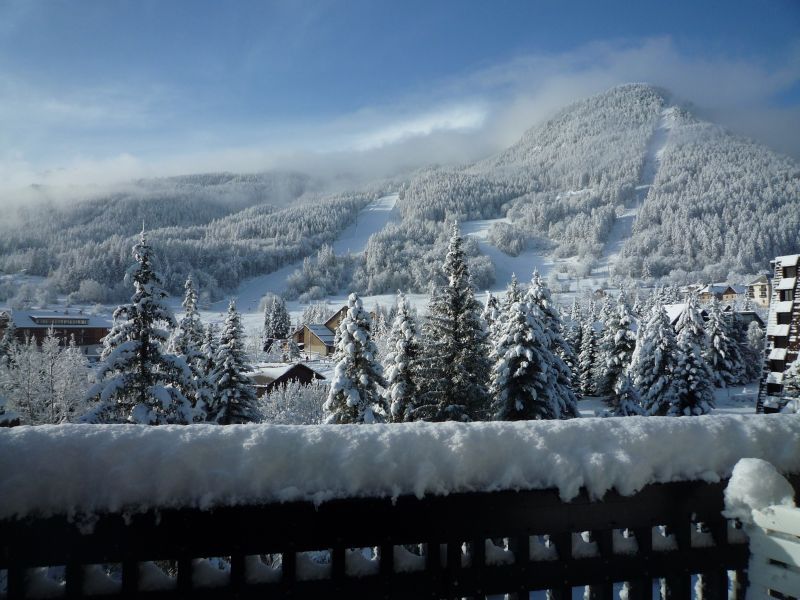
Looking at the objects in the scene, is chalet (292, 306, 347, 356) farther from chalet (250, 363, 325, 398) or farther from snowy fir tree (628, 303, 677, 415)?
snowy fir tree (628, 303, 677, 415)

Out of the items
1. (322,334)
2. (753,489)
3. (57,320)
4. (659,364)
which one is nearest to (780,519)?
(753,489)

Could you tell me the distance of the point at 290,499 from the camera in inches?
68.9

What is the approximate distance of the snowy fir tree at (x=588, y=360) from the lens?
44.7 m

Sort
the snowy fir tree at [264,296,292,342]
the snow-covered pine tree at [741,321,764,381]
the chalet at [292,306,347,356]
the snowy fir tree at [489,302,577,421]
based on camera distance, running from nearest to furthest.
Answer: the snowy fir tree at [489,302,577,421]
the snow-covered pine tree at [741,321,764,381]
the chalet at [292,306,347,356]
the snowy fir tree at [264,296,292,342]

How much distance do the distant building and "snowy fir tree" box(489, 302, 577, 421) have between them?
845cm

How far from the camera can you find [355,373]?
1981 centimetres

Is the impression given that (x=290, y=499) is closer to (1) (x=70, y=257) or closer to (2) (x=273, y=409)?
(2) (x=273, y=409)

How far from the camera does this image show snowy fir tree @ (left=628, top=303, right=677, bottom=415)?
96.6ft

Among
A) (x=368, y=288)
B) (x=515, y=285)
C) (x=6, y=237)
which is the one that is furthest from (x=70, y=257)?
(x=515, y=285)

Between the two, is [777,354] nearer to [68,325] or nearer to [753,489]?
[753,489]

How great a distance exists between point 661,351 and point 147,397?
28.0 meters

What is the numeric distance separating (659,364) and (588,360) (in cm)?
1663

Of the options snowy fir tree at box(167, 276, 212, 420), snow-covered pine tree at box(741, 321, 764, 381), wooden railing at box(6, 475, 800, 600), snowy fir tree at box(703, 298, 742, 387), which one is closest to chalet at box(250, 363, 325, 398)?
snowy fir tree at box(167, 276, 212, 420)

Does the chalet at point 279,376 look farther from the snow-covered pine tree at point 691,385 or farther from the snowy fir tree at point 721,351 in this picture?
the snowy fir tree at point 721,351
